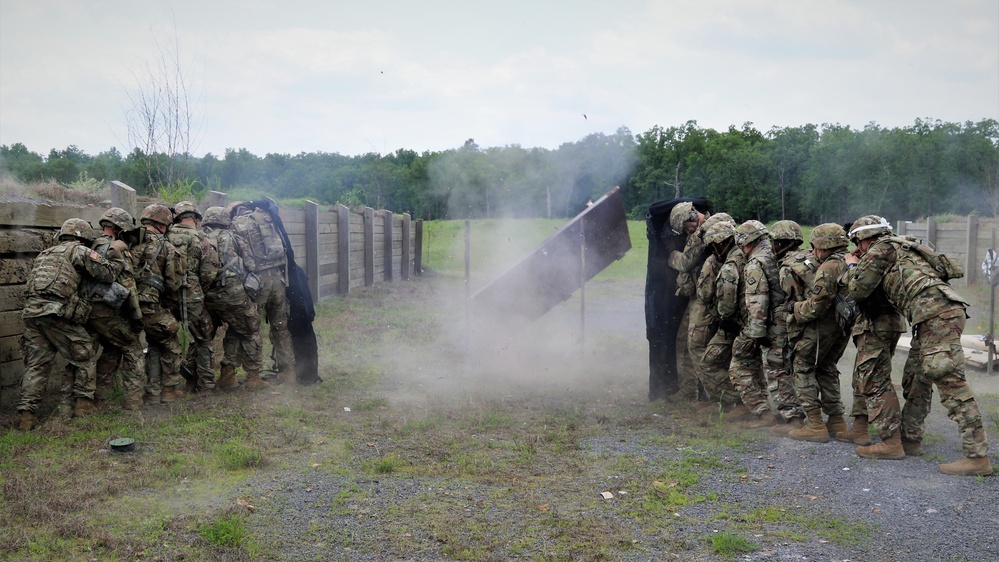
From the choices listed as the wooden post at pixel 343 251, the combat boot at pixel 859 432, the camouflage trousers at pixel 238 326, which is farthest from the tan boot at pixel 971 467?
the wooden post at pixel 343 251

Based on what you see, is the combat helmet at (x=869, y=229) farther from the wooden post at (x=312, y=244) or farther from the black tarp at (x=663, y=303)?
the wooden post at (x=312, y=244)

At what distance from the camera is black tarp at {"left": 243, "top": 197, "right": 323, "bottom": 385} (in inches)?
319

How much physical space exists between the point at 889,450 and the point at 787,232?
82.5 inches

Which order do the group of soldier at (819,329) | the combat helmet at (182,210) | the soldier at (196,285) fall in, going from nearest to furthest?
the group of soldier at (819,329), the soldier at (196,285), the combat helmet at (182,210)

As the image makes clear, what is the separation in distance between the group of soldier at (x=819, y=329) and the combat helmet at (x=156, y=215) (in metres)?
5.31

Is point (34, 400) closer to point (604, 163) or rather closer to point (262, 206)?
point (262, 206)

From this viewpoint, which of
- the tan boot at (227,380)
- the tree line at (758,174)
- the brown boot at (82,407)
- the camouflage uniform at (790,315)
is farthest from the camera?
the tree line at (758,174)

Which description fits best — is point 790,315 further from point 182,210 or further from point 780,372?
point 182,210

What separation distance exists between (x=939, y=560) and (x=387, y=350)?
7702 millimetres

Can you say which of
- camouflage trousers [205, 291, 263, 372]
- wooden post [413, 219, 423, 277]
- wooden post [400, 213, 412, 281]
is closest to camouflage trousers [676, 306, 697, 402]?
camouflage trousers [205, 291, 263, 372]

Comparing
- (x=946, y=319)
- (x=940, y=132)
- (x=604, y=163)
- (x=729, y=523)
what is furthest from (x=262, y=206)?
(x=940, y=132)

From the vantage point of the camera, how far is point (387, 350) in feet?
33.8

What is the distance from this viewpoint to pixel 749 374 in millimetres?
6578

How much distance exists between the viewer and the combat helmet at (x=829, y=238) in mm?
5949
